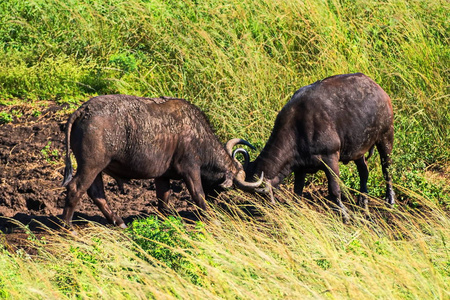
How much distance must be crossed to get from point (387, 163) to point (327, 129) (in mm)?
1153

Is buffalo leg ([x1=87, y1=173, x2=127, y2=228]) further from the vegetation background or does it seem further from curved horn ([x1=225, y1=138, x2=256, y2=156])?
curved horn ([x1=225, y1=138, x2=256, y2=156])

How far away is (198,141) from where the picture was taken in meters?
9.34

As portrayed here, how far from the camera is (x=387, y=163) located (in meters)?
9.92

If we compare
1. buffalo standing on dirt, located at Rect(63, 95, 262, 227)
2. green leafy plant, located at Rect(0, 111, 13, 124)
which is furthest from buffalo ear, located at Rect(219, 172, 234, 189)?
green leafy plant, located at Rect(0, 111, 13, 124)

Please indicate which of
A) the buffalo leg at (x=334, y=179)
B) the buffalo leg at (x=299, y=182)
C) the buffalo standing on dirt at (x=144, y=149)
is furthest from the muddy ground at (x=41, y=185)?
the buffalo leg at (x=334, y=179)

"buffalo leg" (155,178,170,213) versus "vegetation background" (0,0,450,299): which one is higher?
"vegetation background" (0,0,450,299)

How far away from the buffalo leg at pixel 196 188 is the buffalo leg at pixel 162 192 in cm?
38

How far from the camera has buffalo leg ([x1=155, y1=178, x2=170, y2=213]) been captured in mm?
9555

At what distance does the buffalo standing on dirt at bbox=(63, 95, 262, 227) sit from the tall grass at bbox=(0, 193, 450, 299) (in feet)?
4.98

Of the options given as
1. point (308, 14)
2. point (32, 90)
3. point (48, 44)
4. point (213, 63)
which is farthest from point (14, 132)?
point (308, 14)

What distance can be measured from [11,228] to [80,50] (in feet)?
16.0

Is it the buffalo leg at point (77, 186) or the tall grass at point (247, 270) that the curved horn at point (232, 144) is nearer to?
the buffalo leg at point (77, 186)

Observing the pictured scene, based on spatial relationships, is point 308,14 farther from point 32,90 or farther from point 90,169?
point 90,169

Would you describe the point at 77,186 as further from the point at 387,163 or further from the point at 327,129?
the point at 387,163
